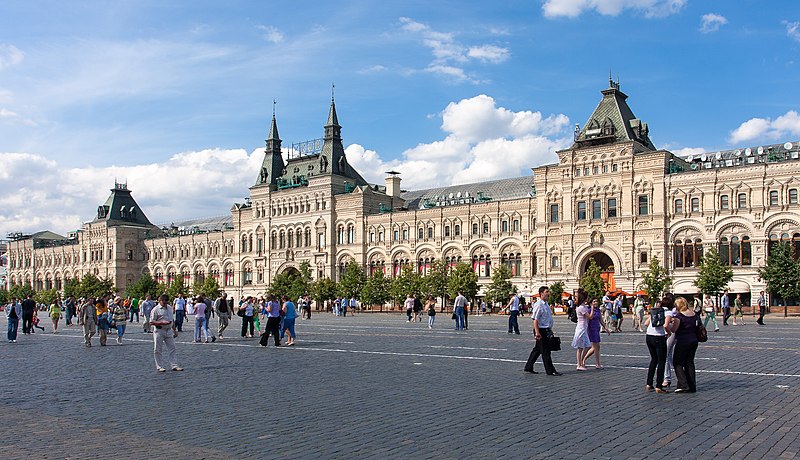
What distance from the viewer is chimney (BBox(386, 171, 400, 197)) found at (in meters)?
95.4

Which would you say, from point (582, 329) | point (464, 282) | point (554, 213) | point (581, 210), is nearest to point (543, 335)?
point (582, 329)

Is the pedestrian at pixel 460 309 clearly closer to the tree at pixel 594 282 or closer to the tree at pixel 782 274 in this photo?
the tree at pixel 594 282

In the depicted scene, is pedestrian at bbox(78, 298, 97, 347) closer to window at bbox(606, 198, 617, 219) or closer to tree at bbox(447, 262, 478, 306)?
tree at bbox(447, 262, 478, 306)

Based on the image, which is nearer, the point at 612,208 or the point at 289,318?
the point at 289,318

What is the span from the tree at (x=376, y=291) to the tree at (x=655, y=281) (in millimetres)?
27610

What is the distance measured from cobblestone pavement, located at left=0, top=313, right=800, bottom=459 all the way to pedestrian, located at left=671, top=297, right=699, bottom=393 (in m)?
0.34

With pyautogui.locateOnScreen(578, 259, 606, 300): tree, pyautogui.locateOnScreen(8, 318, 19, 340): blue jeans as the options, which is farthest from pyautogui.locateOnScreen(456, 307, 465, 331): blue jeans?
pyautogui.locateOnScreen(578, 259, 606, 300): tree

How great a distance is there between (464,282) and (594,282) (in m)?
12.9

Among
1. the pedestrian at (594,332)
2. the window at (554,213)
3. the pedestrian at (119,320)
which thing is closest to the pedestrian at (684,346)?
the pedestrian at (594,332)

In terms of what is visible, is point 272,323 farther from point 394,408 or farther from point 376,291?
point 376,291

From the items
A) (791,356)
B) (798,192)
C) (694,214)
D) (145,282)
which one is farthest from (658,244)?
(145,282)

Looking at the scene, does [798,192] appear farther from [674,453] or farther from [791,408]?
[674,453]

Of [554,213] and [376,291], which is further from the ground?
[554,213]

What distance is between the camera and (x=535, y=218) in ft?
248
